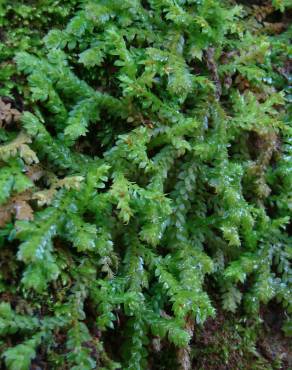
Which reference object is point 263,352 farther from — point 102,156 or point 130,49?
point 130,49

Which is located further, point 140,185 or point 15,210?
point 140,185

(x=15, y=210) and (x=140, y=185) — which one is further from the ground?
→ (x=15, y=210)

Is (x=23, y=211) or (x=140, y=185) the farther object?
(x=140, y=185)

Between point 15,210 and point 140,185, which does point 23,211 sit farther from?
point 140,185

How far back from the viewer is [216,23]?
7.54 ft

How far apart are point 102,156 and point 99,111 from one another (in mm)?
210

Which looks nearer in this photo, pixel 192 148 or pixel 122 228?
pixel 122 228

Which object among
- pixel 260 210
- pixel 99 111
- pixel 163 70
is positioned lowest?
pixel 260 210

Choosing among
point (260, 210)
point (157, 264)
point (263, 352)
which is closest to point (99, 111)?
point (157, 264)

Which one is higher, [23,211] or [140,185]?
[23,211]

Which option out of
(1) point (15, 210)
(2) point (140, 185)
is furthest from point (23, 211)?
(2) point (140, 185)

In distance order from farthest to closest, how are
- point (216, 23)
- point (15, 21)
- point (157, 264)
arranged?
1. point (216, 23)
2. point (15, 21)
3. point (157, 264)

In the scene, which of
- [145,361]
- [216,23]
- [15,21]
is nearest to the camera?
[145,361]

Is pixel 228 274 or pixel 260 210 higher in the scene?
pixel 260 210
